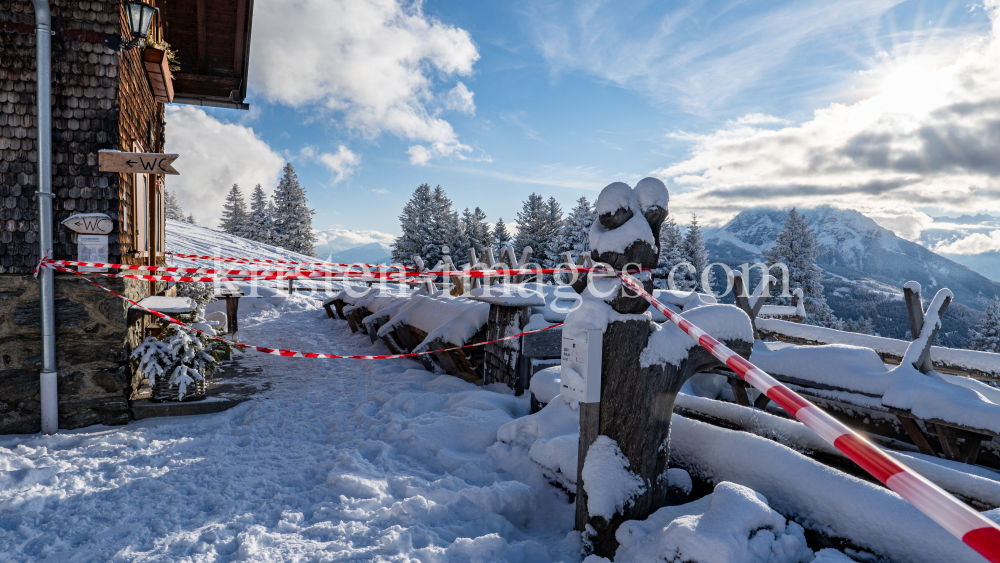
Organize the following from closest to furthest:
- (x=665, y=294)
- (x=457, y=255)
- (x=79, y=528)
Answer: (x=79, y=528)
(x=665, y=294)
(x=457, y=255)

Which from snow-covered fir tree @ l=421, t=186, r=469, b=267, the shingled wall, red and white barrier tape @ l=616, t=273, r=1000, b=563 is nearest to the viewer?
red and white barrier tape @ l=616, t=273, r=1000, b=563

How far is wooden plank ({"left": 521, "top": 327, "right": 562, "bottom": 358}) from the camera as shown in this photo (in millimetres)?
5145

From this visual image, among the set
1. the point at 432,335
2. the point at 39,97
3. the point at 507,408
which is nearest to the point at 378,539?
the point at 507,408

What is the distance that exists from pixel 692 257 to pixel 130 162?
32229 millimetres

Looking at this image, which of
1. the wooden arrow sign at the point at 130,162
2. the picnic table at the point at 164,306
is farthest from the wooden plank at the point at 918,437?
the wooden arrow sign at the point at 130,162

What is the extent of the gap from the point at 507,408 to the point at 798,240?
1154 inches

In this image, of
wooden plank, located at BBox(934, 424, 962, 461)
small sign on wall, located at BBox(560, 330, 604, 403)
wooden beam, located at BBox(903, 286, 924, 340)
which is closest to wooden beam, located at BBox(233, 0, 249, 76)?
small sign on wall, located at BBox(560, 330, 604, 403)

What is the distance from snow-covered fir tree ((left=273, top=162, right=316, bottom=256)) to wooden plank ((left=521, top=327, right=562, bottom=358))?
4176cm

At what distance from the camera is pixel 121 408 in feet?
16.2

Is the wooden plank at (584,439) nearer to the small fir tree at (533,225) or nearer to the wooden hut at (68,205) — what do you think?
the wooden hut at (68,205)

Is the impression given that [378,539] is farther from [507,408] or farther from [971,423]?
[971,423]

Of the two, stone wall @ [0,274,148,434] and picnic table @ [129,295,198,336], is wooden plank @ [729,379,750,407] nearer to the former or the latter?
picnic table @ [129,295,198,336]

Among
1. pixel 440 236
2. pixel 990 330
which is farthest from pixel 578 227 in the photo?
pixel 990 330

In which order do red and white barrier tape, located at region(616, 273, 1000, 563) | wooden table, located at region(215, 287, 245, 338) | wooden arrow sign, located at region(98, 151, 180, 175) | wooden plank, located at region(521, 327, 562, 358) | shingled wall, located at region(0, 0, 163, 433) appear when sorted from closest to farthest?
red and white barrier tape, located at region(616, 273, 1000, 563), shingled wall, located at region(0, 0, 163, 433), wooden arrow sign, located at region(98, 151, 180, 175), wooden plank, located at region(521, 327, 562, 358), wooden table, located at region(215, 287, 245, 338)
